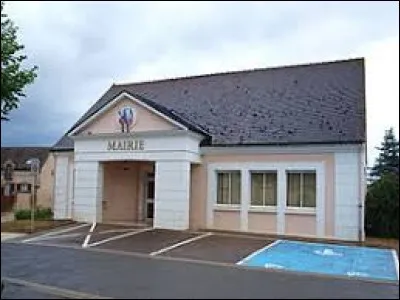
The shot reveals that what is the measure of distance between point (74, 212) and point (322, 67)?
44.6 ft

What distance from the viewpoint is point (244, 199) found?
69.6 feet

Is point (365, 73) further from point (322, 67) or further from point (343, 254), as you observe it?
point (343, 254)

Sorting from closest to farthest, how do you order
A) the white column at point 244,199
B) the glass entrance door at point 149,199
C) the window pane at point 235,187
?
the white column at point 244,199
the window pane at point 235,187
the glass entrance door at point 149,199

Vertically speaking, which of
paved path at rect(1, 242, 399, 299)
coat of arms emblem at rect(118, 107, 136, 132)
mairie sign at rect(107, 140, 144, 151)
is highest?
coat of arms emblem at rect(118, 107, 136, 132)

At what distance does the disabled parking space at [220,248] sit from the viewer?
48.9 ft

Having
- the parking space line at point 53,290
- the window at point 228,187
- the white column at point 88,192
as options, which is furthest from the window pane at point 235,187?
the parking space line at point 53,290

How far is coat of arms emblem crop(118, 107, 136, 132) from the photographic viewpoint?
22.8 metres

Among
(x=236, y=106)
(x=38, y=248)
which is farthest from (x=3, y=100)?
(x=236, y=106)

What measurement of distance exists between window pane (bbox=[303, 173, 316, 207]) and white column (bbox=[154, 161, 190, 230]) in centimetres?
477

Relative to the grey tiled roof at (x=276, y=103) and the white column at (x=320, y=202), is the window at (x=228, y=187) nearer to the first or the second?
the grey tiled roof at (x=276, y=103)

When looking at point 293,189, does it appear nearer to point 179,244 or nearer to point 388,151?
point 179,244

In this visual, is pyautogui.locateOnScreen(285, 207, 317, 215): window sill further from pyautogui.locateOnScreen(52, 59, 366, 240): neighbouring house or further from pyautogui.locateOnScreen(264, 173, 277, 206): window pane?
pyautogui.locateOnScreen(264, 173, 277, 206): window pane

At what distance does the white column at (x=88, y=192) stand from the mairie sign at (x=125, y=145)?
114cm

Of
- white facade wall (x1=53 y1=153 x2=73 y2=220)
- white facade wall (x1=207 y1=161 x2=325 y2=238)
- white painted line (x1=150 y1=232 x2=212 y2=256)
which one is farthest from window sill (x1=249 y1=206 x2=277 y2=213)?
white facade wall (x1=53 y1=153 x2=73 y2=220)
